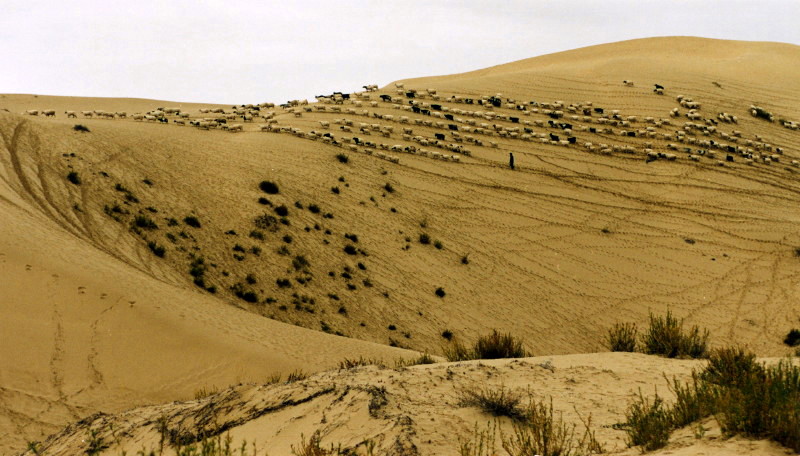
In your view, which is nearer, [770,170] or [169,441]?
[169,441]

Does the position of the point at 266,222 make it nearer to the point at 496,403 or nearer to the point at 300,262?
the point at 300,262

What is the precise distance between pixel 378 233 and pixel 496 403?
24.2 m

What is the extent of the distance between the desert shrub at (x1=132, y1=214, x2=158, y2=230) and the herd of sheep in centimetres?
1418

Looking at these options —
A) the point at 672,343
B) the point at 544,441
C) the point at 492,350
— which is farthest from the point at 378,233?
the point at 544,441

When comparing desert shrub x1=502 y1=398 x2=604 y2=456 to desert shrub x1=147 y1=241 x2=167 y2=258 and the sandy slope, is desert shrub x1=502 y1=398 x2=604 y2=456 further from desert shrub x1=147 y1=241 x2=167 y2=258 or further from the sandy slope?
desert shrub x1=147 y1=241 x2=167 y2=258

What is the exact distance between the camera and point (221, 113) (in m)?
46.9

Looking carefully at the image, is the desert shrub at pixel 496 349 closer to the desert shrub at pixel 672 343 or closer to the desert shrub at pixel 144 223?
the desert shrub at pixel 672 343

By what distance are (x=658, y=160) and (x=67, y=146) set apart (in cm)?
2816

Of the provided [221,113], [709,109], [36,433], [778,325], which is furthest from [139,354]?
[709,109]

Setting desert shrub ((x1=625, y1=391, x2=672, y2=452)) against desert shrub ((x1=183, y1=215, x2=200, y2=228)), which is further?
desert shrub ((x1=183, y1=215, x2=200, y2=228))

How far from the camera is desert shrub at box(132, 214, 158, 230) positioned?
2683cm

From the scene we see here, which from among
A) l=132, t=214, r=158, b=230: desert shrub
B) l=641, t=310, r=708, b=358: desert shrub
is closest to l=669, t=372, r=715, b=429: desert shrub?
l=641, t=310, r=708, b=358: desert shrub

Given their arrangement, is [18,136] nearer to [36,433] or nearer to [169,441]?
[36,433]

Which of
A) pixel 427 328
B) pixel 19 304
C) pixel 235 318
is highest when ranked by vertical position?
pixel 19 304
